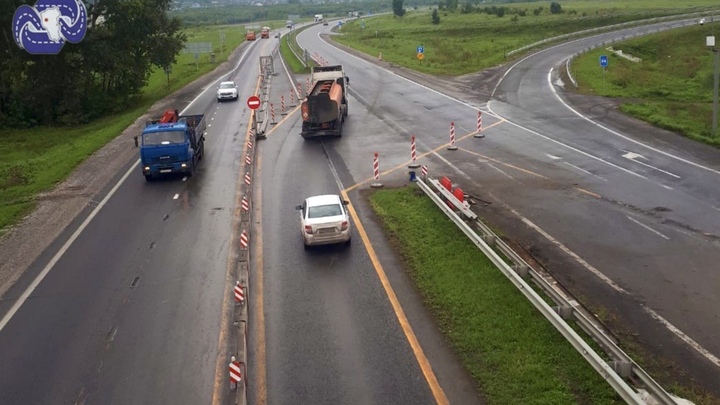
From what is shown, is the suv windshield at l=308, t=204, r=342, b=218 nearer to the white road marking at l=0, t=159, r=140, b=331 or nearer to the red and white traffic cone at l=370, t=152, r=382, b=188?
the red and white traffic cone at l=370, t=152, r=382, b=188

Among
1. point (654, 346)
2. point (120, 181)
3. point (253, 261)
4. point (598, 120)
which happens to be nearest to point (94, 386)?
point (253, 261)

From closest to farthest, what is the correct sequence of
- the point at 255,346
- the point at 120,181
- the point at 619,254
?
the point at 255,346 < the point at 619,254 < the point at 120,181

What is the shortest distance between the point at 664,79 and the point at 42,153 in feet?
149

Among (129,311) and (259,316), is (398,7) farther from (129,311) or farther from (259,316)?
(259,316)

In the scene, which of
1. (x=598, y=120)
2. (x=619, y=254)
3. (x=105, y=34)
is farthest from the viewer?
(x=105, y=34)

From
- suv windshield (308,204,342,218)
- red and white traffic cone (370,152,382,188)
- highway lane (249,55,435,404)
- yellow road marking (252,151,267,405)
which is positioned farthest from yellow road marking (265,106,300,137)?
suv windshield (308,204,342,218)

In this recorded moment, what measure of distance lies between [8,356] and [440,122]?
30736mm

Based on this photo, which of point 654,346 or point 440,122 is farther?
point 440,122

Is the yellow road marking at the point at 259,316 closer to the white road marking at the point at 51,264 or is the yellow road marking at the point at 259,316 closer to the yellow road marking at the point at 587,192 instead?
the white road marking at the point at 51,264

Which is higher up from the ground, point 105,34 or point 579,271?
point 105,34

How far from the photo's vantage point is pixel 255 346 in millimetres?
15703

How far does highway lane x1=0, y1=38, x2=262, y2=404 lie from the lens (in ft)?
47.7

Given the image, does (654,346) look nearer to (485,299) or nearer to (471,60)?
(485,299)

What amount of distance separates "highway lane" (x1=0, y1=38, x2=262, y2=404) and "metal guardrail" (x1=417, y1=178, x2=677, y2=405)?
712cm
